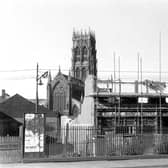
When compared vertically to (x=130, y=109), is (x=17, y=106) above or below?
above

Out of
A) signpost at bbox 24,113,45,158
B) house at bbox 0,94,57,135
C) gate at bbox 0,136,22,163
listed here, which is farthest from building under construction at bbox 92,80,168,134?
house at bbox 0,94,57,135

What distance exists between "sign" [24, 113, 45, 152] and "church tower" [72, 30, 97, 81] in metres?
90.8

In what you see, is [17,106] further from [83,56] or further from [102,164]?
[83,56]

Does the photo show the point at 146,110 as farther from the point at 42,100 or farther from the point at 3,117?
the point at 42,100

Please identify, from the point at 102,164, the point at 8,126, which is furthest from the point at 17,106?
the point at 102,164

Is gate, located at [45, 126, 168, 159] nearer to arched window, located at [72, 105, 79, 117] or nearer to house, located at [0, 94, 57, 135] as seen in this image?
house, located at [0, 94, 57, 135]

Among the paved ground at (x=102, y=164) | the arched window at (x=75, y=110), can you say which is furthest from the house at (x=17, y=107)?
the paved ground at (x=102, y=164)

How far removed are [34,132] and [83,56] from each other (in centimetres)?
9696

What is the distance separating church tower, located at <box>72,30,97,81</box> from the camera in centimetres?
11088

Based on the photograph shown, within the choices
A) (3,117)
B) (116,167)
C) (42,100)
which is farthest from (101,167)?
(42,100)

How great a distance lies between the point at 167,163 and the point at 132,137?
3.51m

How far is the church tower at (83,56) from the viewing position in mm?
110875

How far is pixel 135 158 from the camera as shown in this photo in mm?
18781

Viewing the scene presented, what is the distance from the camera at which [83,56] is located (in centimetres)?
11369
